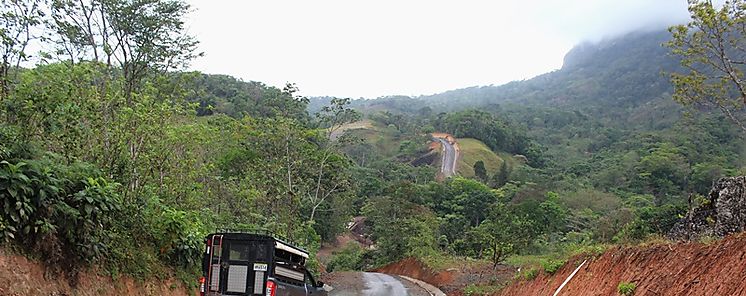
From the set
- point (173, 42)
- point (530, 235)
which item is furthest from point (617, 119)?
point (173, 42)

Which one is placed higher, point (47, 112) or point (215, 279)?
point (47, 112)

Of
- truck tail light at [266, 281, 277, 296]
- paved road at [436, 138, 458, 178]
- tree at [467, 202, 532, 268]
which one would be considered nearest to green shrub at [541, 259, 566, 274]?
truck tail light at [266, 281, 277, 296]

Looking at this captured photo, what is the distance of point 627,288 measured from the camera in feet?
32.7

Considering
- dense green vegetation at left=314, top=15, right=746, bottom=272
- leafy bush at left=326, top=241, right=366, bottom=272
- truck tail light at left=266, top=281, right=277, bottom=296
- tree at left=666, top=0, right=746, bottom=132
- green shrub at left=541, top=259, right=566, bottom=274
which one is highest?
tree at left=666, top=0, right=746, bottom=132

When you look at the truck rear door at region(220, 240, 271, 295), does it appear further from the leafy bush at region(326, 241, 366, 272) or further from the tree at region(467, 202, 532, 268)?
the leafy bush at region(326, 241, 366, 272)

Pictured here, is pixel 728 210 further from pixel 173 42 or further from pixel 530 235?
pixel 530 235

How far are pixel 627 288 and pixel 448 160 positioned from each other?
89.7 m

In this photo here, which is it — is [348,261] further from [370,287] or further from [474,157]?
[474,157]

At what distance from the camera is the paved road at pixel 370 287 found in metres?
24.6

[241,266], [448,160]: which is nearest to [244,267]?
[241,266]

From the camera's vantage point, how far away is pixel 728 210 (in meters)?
12.4

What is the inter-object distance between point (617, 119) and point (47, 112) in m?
143

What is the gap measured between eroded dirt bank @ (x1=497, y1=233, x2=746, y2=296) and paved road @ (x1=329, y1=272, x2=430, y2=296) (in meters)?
12.4

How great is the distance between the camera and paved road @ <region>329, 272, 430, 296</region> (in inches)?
967
